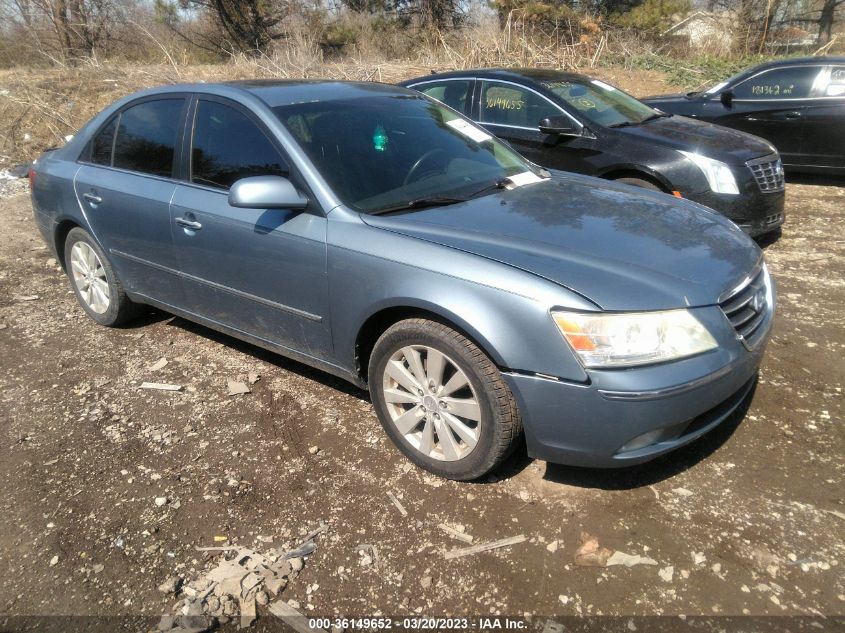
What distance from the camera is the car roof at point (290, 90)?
3.74 meters

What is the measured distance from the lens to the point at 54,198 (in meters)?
4.91

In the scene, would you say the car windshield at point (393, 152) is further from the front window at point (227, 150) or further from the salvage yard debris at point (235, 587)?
the salvage yard debris at point (235, 587)

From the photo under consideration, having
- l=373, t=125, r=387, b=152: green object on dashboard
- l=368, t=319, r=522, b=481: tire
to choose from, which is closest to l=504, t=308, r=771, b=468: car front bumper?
l=368, t=319, r=522, b=481: tire

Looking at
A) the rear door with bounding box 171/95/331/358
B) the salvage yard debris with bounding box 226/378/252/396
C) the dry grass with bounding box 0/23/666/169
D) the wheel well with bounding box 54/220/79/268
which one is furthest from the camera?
the dry grass with bounding box 0/23/666/169

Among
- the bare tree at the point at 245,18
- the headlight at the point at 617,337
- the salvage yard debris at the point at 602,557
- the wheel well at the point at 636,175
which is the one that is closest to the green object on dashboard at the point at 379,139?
the headlight at the point at 617,337

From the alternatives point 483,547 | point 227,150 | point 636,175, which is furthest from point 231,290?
point 636,175

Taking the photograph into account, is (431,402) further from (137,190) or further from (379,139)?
(137,190)

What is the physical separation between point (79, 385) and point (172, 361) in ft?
1.86

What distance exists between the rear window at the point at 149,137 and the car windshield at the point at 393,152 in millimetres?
904

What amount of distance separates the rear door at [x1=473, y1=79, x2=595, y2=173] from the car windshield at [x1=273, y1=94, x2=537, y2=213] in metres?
2.12

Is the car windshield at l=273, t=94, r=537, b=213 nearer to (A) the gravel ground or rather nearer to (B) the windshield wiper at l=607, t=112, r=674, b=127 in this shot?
(A) the gravel ground

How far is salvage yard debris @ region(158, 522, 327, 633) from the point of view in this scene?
7.98 feet

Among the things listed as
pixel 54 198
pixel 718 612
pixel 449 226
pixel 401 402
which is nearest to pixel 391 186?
pixel 449 226

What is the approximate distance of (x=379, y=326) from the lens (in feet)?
10.5
